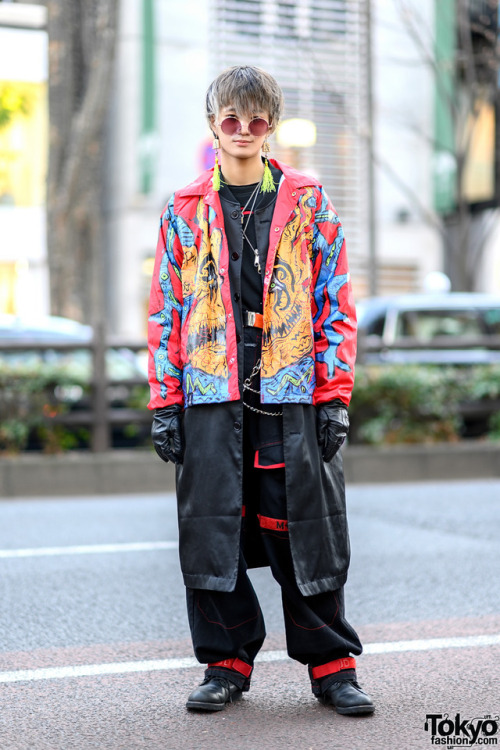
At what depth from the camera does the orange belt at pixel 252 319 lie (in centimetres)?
361

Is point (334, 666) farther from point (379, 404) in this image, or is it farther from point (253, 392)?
point (379, 404)

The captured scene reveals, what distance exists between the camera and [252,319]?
11.9 feet

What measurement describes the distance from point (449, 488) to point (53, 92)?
8431mm

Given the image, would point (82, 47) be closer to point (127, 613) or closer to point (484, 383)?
point (484, 383)

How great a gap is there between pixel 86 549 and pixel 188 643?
2.35 meters

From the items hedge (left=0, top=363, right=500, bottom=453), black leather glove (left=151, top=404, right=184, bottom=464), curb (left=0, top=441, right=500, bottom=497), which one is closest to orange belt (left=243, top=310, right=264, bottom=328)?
black leather glove (left=151, top=404, right=184, bottom=464)

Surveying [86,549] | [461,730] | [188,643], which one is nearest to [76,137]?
[86,549]

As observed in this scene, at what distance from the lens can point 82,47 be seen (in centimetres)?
1570

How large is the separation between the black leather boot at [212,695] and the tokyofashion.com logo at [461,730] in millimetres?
628

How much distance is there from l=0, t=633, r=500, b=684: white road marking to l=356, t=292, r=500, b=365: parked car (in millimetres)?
8453

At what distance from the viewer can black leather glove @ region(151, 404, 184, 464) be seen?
3.62 m

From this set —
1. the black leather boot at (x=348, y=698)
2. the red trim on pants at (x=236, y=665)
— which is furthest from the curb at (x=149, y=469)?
the black leather boot at (x=348, y=698)

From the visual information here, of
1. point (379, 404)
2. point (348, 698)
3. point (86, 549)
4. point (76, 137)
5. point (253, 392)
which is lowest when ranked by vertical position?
point (86, 549)

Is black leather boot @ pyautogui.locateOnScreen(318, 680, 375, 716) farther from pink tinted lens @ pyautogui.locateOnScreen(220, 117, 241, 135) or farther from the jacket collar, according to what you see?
pink tinted lens @ pyautogui.locateOnScreen(220, 117, 241, 135)
